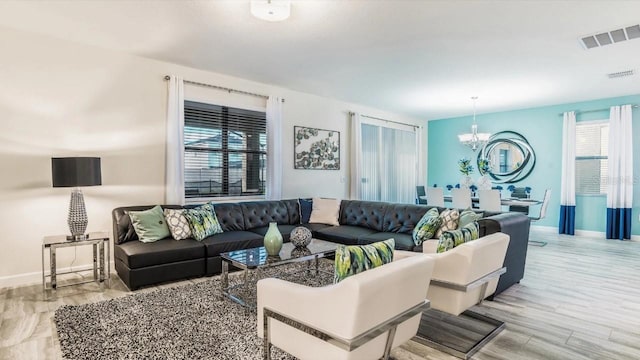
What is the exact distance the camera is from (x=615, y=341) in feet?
8.26

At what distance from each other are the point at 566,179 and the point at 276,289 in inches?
290

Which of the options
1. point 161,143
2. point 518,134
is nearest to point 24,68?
point 161,143

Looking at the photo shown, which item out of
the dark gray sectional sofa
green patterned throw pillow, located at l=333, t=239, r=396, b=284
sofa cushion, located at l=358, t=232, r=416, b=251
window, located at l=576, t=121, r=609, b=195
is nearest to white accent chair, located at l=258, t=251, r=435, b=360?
green patterned throw pillow, located at l=333, t=239, r=396, b=284

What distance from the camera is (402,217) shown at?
Answer: 4629mm

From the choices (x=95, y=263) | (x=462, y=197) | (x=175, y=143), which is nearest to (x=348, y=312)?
(x=95, y=263)

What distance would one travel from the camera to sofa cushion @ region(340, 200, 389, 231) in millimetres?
4910

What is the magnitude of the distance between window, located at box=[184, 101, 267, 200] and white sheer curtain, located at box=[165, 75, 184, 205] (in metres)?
0.19

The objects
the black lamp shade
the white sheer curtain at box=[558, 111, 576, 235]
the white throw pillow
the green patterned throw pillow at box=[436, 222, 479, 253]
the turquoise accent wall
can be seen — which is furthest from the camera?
the white sheer curtain at box=[558, 111, 576, 235]

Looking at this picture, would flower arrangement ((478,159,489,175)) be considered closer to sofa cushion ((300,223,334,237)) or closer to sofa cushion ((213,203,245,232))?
sofa cushion ((300,223,334,237))

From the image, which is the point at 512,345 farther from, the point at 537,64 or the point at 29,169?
the point at 29,169

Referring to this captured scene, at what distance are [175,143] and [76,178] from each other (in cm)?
136

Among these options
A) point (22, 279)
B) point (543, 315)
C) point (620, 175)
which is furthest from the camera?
point (620, 175)

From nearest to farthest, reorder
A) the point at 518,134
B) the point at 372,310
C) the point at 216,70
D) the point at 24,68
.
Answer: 1. the point at 372,310
2. the point at 24,68
3. the point at 216,70
4. the point at 518,134

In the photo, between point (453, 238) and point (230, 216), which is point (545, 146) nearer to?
point (453, 238)
